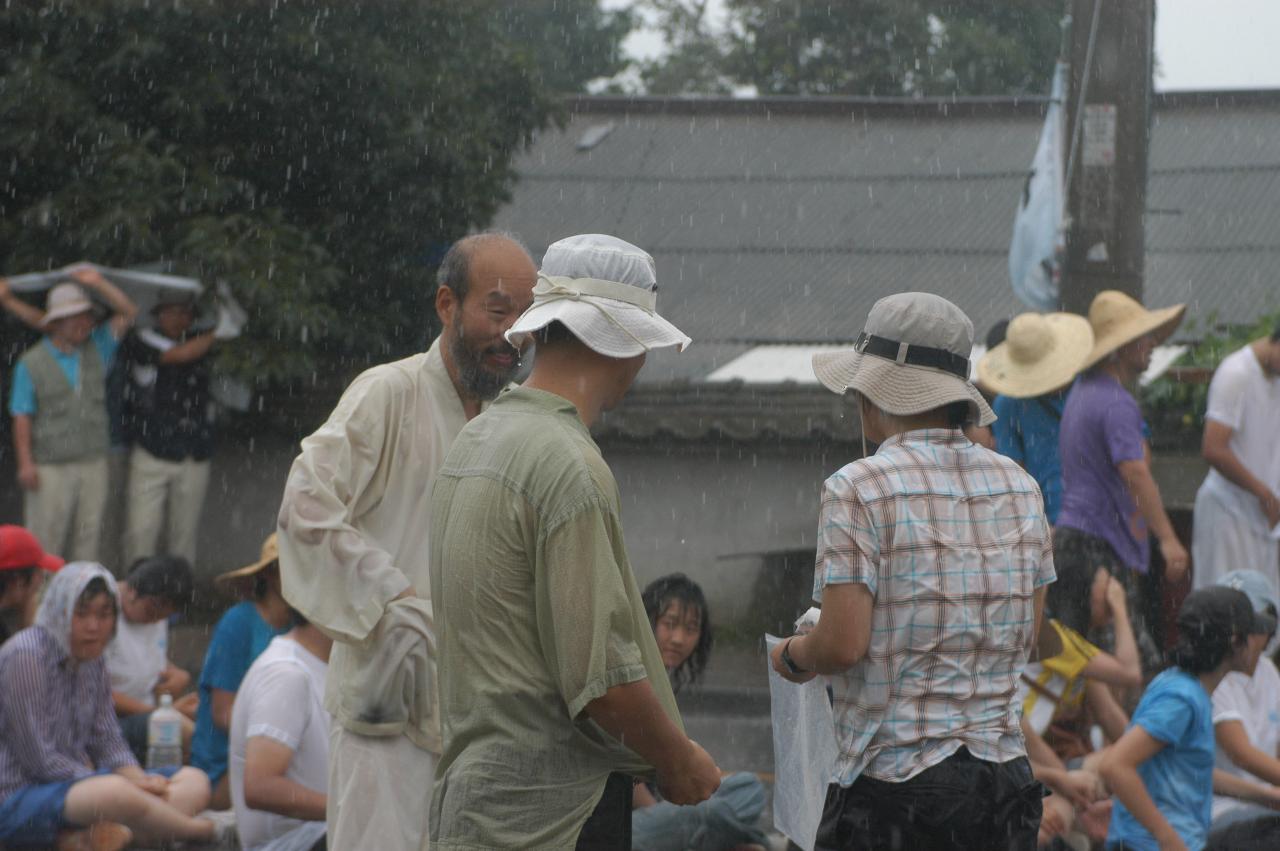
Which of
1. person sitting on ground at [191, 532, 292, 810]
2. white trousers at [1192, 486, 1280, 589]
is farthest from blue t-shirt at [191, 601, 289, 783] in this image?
white trousers at [1192, 486, 1280, 589]

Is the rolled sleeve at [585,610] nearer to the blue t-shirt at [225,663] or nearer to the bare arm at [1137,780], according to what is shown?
the bare arm at [1137,780]

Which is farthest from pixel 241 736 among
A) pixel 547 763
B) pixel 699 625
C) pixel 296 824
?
pixel 547 763

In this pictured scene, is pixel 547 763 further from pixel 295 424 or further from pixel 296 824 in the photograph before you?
pixel 295 424

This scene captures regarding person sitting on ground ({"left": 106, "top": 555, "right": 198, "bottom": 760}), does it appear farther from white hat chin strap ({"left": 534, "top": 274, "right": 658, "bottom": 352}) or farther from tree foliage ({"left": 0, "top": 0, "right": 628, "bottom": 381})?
white hat chin strap ({"left": 534, "top": 274, "right": 658, "bottom": 352})

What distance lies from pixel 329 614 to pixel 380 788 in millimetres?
437

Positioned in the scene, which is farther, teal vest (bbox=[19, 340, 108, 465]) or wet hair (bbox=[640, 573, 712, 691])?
teal vest (bbox=[19, 340, 108, 465])

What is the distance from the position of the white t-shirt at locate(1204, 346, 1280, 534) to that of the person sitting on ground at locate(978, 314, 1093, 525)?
78 centimetres

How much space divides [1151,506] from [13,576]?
15.3 ft

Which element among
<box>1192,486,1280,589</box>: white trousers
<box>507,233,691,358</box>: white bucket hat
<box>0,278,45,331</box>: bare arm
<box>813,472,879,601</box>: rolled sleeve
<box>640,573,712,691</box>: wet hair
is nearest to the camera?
<box>507,233,691,358</box>: white bucket hat

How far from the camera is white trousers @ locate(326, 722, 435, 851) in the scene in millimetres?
3947

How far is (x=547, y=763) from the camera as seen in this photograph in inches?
121

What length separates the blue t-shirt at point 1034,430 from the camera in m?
7.67

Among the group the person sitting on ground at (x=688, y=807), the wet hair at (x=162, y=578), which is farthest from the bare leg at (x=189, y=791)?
the person sitting on ground at (x=688, y=807)

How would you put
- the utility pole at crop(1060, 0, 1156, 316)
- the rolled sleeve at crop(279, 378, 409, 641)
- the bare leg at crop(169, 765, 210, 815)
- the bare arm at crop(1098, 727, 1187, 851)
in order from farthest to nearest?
1. the utility pole at crop(1060, 0, 1156, 316)
2. the bare leg at crop(169, 765, 210, 815)
3. the bare arm at crop(1098, 727, 1187, 851)
4. the rolled sleeve at crop(279, 378, 409, 641)
